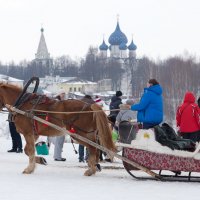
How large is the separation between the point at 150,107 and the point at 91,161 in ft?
4.57

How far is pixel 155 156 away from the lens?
9602 mm

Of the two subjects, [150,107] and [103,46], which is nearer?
[150,107]

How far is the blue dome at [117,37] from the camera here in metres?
121

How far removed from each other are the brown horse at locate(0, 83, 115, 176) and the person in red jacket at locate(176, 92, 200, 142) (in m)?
1.45

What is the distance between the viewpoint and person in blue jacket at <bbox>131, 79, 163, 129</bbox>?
971cm

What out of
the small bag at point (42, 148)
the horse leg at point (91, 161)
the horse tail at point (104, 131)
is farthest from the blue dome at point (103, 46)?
the horse tail at point (104, 131)

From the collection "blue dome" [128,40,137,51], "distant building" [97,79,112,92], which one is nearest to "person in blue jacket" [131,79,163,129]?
"distant building" [97,79,112,92]

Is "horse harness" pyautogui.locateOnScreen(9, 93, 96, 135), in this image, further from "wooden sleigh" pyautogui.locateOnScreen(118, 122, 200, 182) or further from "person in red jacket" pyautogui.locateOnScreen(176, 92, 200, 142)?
"person in red jacket" pyautogui.locateOnScreen(176, 92, 200, 142)

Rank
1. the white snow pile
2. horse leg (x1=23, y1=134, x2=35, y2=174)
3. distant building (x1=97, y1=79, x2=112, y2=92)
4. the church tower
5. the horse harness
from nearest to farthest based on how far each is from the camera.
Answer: the white snow pile, horse leg (x1=23, y1=134, x2=35, y2=174), the horse harness, distant building (x1=97, y1=79, x2=112, y2=92), the church tower

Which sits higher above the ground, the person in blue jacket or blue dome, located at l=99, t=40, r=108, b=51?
blue dome, located at l=99, t=40, r=108, b=51

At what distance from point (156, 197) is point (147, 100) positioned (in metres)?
1.97

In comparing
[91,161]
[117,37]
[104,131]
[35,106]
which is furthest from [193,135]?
[117,37]

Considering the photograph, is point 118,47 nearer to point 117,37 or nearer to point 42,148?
point 117,37

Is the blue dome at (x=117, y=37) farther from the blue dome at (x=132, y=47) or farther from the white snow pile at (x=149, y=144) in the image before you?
the white snow pile at (x=149, y=144)
